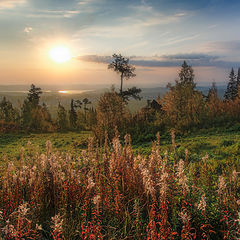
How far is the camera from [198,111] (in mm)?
19938

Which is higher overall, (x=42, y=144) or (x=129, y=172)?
(x=129, y=172)

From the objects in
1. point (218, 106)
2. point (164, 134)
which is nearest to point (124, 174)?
point (164, 134)

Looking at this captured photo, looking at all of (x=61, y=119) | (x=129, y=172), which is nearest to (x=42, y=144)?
(x=129, y=172)

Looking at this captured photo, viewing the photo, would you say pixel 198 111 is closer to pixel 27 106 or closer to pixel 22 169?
pixel 22 169

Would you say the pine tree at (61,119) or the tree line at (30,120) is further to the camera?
the pine tree at (61,119)

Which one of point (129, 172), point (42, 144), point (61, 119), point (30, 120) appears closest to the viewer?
point (129, 172)

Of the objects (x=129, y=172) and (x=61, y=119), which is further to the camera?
(x=61, y=119)

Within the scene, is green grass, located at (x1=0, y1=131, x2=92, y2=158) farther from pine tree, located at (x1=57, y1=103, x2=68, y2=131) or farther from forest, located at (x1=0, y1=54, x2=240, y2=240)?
pine tree, located at (x1=57, y1=103, x2=68, y2=131)

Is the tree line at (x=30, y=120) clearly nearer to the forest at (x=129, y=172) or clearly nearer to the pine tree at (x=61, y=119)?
the pine tree at (x=61, y=119)

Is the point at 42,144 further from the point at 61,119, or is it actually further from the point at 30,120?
the point at 61,119

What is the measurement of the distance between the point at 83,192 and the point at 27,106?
121 feet

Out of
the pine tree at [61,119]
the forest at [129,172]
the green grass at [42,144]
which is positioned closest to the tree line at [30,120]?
the pine tree at [61,119]

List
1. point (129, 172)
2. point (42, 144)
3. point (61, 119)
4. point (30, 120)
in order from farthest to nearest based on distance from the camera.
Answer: point (61, 119) → point (30, 120) → point (42, 144) → point (129, 172)

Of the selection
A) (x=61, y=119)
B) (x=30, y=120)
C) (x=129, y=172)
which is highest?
(x=129, y=172)
